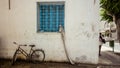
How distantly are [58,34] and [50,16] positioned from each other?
1046 millimetres

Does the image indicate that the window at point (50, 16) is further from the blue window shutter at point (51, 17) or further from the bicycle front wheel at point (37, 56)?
the bicycle front wheel at point (37, 56)

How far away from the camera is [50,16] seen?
1027cm

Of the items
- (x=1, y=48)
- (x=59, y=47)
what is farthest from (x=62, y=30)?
(x=1, y=48)

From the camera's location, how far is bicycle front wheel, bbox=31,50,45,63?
10.0 m

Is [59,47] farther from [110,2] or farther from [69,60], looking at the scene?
[110,2]

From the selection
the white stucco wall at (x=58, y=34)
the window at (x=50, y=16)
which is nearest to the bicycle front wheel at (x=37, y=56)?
the white stucco wall at (x=58, y=34)

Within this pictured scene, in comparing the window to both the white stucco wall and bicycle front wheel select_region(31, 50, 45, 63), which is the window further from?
bicycle front wheel select_region(31, 50, 45, 63)

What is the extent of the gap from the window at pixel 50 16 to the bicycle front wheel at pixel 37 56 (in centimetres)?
A: 115

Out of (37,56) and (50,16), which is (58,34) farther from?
(37,56)

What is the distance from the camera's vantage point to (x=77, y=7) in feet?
32.3

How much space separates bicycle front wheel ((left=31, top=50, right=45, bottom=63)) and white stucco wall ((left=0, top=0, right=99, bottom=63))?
23 cm

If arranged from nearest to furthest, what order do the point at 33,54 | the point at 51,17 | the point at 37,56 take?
the point at 33,54 → the point at 37,56 → the point at 51,17

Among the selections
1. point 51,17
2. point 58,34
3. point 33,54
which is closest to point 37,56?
point 33,54

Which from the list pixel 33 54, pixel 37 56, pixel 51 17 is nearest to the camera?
pixel 33 54
